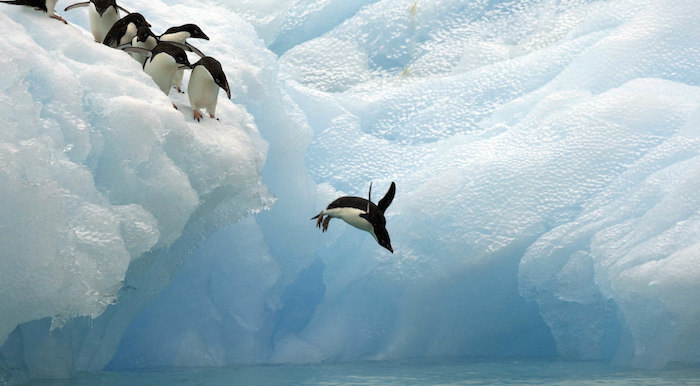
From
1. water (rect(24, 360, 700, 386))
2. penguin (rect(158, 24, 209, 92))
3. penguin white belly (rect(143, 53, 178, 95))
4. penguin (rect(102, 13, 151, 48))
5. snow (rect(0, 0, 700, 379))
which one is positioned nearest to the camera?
snow (rect(0, 0, 700, 379))

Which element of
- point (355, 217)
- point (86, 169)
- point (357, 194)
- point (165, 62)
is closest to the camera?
point (86, 169)

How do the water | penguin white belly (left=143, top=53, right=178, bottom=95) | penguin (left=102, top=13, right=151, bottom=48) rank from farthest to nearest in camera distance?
penguin (left=102, top=13, right=151, bottom=48), penguin white belly (left=143, top=53, right=178, bottom=95), the water

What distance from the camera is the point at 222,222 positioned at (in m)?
3.30

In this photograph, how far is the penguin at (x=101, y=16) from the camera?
3111 mm

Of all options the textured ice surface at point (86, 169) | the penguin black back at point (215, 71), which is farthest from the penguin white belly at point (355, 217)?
the penguin black back at point (215, 71)

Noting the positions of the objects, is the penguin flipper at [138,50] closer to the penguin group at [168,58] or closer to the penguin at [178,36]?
the penguin group at [168,58]

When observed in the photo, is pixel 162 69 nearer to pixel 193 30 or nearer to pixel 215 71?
pixel 215 71

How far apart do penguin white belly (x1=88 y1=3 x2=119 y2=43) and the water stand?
120cm

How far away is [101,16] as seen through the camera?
3148mm

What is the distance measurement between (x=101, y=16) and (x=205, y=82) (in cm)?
50

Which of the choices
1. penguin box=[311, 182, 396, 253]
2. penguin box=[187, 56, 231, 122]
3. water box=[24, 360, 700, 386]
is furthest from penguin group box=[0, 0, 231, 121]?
water box=[24, 360, 700, 386]

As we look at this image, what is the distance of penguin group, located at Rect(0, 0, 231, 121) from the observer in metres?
2.99

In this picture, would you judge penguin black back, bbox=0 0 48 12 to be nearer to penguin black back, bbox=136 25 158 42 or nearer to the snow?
the snow

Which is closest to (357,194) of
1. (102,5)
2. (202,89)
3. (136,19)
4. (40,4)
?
(202,89)
